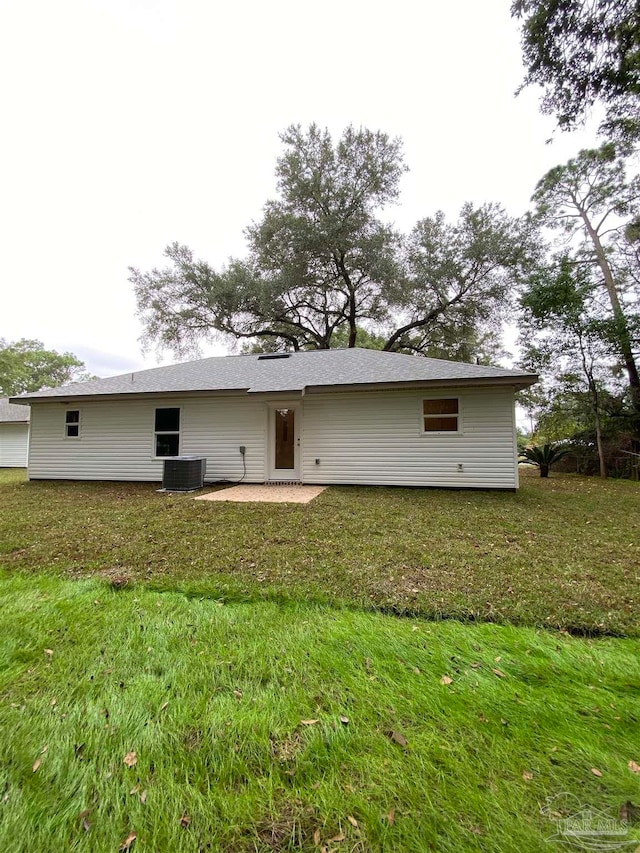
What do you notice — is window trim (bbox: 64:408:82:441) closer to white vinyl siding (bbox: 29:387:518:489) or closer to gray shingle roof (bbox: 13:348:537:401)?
white vinyl siding (bbox: 29:387:518:489)

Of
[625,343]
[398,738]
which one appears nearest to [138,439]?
[398,738]

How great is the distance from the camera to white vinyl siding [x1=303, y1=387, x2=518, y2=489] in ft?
25.3

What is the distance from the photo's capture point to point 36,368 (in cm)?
3547

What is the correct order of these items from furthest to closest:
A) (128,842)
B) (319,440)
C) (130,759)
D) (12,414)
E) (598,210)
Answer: (12,414) → (598,210) → (319,440) → (130,759) → (128,842)

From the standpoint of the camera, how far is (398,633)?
2.25 meters

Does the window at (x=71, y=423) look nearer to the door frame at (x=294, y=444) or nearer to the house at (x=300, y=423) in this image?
the house at (x=300, y=423)

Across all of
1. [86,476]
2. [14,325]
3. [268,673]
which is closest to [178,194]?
[86,476]

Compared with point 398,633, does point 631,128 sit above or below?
above

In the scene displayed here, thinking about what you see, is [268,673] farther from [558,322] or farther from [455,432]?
[558,322]

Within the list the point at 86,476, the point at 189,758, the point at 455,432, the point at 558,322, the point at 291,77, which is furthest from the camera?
the point at 558,322

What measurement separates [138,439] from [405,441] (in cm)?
760

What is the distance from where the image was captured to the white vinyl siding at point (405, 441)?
25.3 ft

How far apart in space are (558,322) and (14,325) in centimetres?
3883

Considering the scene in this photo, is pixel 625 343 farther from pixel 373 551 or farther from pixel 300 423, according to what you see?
pixel 373 551
